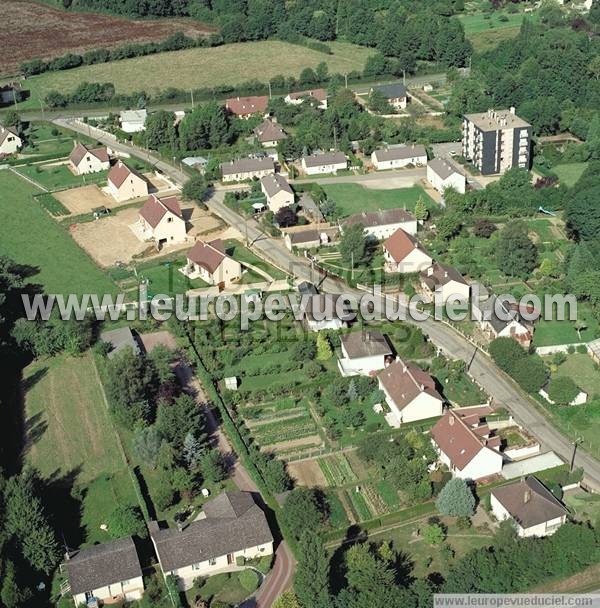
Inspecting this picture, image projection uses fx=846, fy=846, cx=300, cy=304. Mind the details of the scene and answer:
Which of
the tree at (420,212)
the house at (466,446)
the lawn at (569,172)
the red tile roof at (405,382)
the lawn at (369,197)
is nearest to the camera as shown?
the house at (466,446)

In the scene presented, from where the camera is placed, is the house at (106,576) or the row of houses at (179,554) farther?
the row of houses at (179,554)

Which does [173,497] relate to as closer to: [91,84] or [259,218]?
[259,218]

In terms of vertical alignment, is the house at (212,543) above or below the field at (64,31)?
above

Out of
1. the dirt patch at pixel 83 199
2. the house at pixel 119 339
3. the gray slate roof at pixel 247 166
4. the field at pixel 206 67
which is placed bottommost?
the field at pixel 206 67

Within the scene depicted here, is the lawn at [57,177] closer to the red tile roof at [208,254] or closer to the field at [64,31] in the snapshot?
the red tile roof at [208,254]

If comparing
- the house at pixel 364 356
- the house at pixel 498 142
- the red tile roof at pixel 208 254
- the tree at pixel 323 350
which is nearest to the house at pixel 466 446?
the house at pixel 364 356

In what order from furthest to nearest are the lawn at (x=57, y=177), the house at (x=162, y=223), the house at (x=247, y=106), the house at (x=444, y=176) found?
1. the house at (x=247, y=106)
2. the lawn at (x=57, y=177)
3. the house at (x=444, y=176)
4. the house at (x=162, y=223)
